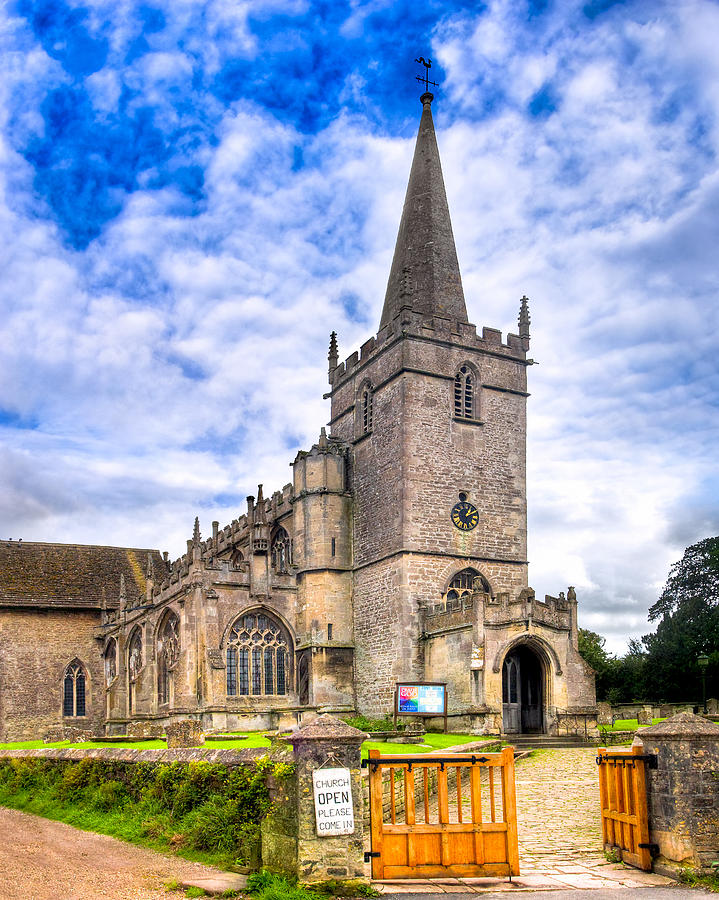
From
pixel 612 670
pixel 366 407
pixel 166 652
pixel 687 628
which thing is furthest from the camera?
pixel 612 670

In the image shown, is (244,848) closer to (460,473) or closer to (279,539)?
(460,473)

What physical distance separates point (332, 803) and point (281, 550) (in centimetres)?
3286

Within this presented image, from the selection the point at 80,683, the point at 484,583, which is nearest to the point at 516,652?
the point at 484,583

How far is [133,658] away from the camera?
154 ft

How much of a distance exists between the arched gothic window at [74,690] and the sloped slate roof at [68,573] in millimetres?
3337

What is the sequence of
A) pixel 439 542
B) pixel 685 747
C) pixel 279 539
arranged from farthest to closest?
pixel 279 539 < pixel 439 542 < pixel 685 747

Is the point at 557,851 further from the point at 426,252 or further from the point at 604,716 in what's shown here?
the point at 426,252

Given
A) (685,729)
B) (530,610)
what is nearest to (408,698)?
(530,610)

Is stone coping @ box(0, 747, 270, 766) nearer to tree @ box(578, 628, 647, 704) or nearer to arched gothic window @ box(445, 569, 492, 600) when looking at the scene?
arched gothic window @ box(445, 569, 492, 600)

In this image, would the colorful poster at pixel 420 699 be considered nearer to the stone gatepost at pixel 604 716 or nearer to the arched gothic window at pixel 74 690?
the stone gatepost at pixel 604 716

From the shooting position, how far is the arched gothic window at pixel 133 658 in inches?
1806

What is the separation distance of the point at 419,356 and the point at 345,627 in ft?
38.0

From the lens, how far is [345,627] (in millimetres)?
39250

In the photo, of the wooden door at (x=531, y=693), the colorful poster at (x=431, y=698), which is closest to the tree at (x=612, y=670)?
the wooden door at (x=531, y=693)
